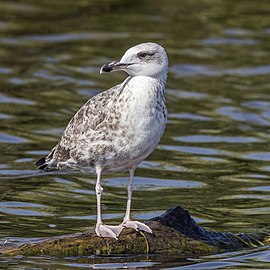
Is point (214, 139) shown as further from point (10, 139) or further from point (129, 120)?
point (129, 120)

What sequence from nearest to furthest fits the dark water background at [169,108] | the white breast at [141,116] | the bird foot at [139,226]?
the white breast at [141,116]
the bird foot at [139,226]
the dark water background at [169,108]

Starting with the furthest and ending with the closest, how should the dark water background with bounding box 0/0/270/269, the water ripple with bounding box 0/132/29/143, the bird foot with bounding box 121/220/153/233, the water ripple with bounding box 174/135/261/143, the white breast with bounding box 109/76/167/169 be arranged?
the water ripple with bounding box 174/135/261/143, the water ripple with bounding box 0/132/29/143, the dark water background with bounding box 0/0/270/269, the bird foot with bounding box 121/220/153/233, the white breast with bounding box 109/76/167/169

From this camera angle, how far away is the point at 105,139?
10898mm

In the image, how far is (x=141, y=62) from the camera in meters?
10.8

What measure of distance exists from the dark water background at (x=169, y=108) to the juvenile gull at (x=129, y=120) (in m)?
1.05

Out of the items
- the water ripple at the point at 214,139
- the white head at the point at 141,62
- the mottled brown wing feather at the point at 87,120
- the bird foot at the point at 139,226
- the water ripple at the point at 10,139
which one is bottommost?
the water ripple at the point at 214,139

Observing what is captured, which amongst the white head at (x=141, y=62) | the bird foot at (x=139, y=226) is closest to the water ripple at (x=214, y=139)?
the bird foot at (x=139, y=226)

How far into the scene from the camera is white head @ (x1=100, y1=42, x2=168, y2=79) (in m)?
10.8

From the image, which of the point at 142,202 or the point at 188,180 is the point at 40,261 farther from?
the point at 188,180

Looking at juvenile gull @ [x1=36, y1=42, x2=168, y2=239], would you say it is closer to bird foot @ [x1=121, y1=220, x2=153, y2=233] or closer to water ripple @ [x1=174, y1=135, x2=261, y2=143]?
bird foot @ [x1=121, y1=220, x2=153, y2=233]

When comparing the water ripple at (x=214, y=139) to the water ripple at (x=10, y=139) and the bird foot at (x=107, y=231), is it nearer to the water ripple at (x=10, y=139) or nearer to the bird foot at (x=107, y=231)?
the water ripple at (x=10, y=139)

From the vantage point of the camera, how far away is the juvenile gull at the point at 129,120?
10656 millimetres

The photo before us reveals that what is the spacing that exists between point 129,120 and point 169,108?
29.3 feet

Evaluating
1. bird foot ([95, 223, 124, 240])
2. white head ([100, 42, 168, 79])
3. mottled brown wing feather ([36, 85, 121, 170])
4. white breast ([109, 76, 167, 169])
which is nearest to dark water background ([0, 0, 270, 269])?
bird foot ([95, 223, 124, 240])
